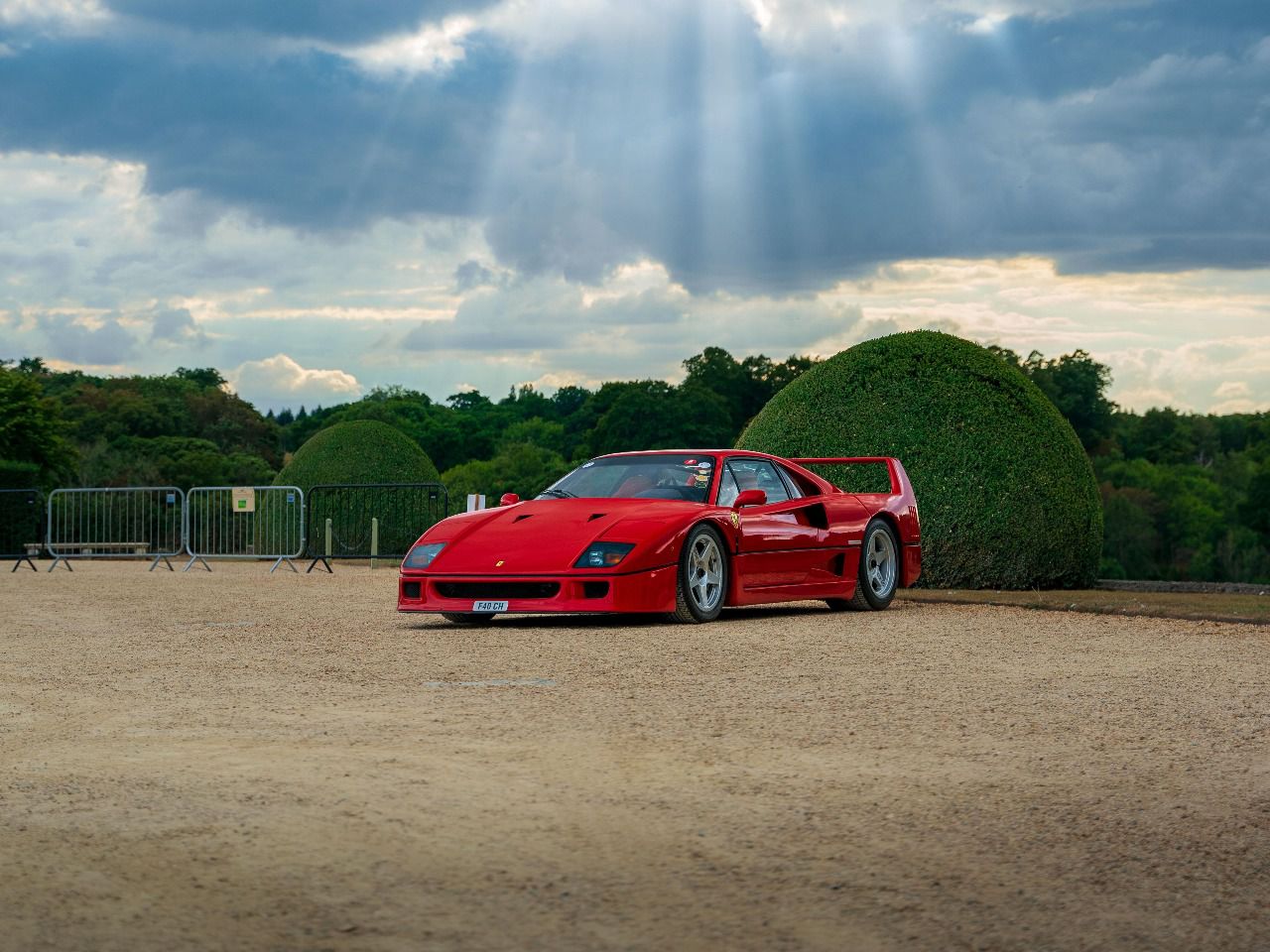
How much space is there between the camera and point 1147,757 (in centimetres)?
631

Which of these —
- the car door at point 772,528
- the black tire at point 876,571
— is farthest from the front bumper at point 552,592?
the black tire at point 876,571

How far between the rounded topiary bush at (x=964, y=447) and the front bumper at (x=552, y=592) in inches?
264

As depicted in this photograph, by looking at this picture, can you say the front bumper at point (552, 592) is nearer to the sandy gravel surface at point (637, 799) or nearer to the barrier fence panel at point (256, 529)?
the sandy gravel surface at point (637, 799)

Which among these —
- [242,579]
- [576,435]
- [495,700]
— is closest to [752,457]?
[495,700]

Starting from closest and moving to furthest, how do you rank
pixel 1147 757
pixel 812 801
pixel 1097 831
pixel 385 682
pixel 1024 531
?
pixel 1097 831 → pixel 812 801 → pixel 1147 757 → pixel 385 682 → pixel 1024 531

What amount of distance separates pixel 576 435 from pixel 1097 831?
6618cm

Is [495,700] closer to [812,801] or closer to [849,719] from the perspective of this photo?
[849,719]

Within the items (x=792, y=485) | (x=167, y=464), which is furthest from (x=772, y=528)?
(x=167, y=464)

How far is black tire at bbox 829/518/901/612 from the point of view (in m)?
14.3

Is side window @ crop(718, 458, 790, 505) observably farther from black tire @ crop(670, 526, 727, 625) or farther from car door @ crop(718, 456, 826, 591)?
black tire @ crop(670, 526, 727, 625)

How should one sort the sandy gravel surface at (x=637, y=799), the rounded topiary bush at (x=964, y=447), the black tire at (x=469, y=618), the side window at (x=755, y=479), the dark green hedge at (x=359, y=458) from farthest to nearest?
1. the dark green hedge at (x=359, y=458)
2. the rounded topiary bush at (x=964, y=447)
3. the side window at (x=755, y=479)
4. the black tire at (x=469, y=618)
5. the sandy gravel surface at (x=637, y=799)

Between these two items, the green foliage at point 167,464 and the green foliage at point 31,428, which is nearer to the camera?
the green foliage at point 31,428

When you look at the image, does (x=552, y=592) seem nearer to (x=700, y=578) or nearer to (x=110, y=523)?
(x=700, y=578)

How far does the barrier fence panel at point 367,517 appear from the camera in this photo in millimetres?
29562
